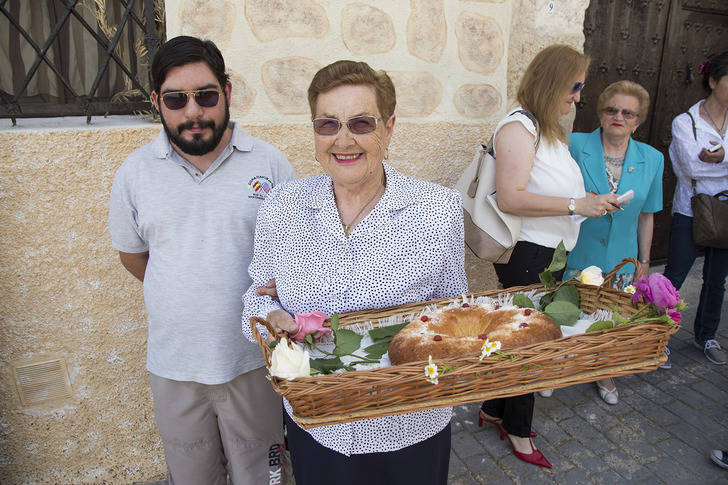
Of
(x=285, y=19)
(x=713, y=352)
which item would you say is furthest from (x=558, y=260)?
(x=713, y=352)

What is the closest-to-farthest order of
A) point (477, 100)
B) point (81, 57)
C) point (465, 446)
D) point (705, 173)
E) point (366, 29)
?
point (81, 57) → point (366, 29) → point (465, 446) → point (477, 100) → point (705, 173)

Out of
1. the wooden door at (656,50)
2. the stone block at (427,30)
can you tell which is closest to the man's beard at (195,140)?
the stone block at (427,30)

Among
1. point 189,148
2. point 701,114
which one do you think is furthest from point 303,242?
point 701,114

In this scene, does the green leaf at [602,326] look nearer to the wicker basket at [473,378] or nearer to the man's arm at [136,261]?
the wicker basket at [473,378]

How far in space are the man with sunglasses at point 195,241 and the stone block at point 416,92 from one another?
4.36 ft

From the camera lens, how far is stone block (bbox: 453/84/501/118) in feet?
10.8

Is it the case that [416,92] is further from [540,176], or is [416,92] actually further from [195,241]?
[195,241]

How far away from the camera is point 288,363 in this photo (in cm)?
120

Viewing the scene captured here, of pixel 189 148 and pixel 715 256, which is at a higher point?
pixel 189 148

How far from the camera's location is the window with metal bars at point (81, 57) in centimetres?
253

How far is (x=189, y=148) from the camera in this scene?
6.06 feet

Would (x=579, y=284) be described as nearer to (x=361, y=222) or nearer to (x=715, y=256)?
(x=361, y=222)

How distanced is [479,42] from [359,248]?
2291 millimetres

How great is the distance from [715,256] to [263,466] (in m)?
3.90
